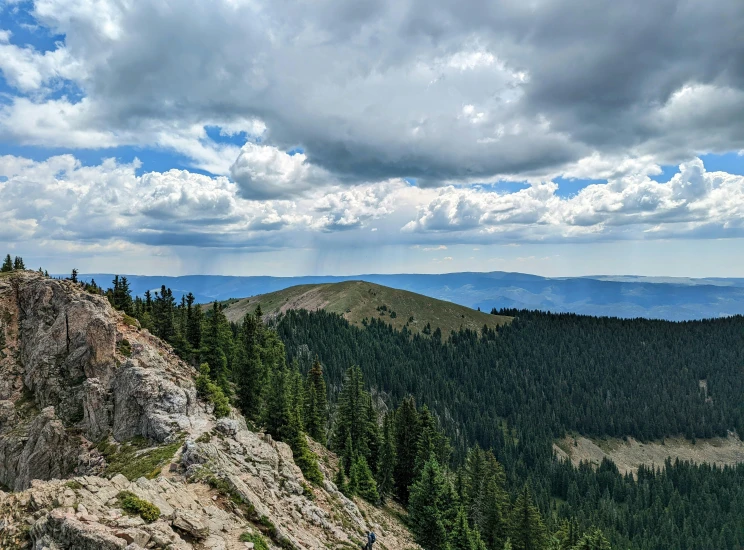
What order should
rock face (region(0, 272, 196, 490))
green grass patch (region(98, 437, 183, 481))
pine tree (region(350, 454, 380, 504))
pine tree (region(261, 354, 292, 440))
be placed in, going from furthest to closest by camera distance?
pine tree (region(350, 454, 380, 504))
pine tree (region(261, 354, 292, 440))
rock face (region(0, 272, 196, 490))
green grass patch (region(98, 437, 183, 481))

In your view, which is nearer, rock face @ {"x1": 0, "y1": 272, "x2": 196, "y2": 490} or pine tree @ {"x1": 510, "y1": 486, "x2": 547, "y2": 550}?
rock face @ {"x1": 0, "y1": 272, "x2": 196, "y2": 490}

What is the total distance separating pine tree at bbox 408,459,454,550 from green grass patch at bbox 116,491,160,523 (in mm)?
40419

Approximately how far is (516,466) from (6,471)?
16251 centimetres

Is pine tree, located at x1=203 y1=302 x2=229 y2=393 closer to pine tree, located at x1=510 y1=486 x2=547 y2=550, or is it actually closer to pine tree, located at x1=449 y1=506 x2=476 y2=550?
pine tree, located at x1=449 y1=506 x2=476 y2=550

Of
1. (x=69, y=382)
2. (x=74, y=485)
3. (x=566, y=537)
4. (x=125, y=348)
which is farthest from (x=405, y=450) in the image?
(x=74, y=485)

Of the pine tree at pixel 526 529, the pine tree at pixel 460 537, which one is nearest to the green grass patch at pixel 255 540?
the pine tree at pixel 460 537

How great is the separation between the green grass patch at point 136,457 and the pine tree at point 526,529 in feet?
185

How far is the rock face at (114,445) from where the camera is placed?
68.4ft

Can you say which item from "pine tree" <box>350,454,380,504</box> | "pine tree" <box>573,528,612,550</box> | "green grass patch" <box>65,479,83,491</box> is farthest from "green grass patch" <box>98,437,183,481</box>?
"pine tree" <box>573,528,612,550</box>

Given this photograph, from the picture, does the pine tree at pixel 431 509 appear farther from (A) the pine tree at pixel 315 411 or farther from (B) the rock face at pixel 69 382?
(B) the rock face at pixel 69 382

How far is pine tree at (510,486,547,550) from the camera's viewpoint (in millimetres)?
66562

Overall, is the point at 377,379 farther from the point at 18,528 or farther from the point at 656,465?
the point at 18,528

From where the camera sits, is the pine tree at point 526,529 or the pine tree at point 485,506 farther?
the pine tree at point 485,506

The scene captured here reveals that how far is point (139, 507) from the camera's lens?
21.8 meters
